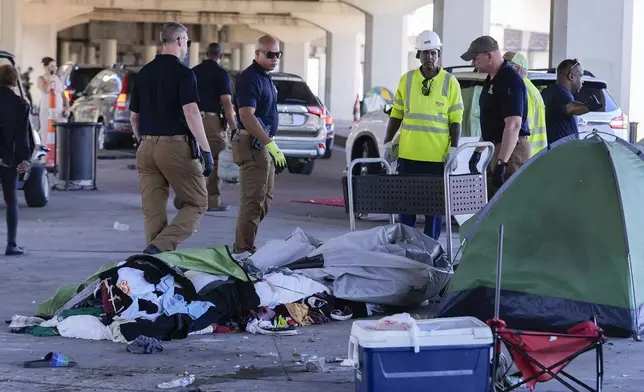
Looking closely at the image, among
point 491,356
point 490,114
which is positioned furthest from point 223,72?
point 491,356

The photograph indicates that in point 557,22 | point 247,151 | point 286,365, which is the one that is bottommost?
point 286,365

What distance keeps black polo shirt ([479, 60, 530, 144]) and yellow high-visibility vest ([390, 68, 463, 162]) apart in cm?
27

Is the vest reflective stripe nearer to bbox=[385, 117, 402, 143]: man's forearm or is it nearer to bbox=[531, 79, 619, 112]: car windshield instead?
bbox=[385, 117, 402, 143]: man's forearm

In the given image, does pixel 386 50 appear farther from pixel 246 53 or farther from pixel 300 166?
pixel 246 53

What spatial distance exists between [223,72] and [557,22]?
1094 cm

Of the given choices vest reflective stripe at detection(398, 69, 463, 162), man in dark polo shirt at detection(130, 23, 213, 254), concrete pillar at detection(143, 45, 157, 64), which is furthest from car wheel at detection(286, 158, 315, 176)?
concrete pillar at detection(143, 45, 157, 64)

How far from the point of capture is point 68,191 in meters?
17.9

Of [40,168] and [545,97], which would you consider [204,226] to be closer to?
[40,168]

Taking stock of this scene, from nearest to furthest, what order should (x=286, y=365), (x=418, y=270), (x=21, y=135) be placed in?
(x=286, y=365) → (x=418, y=270) → (x=21, y=135)

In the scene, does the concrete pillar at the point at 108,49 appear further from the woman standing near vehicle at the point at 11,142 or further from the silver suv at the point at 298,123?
the woman standing near vehicle at the point at 11,142

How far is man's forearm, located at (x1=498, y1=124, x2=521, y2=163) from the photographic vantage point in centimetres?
962

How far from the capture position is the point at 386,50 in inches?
1583

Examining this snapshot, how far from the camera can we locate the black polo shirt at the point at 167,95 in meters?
9.51

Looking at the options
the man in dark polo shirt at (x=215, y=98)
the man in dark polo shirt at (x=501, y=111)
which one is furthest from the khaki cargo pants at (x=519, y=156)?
the man in dark polo shirt at (x=215, y=98)
